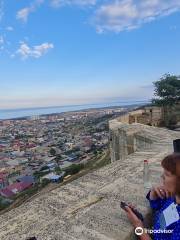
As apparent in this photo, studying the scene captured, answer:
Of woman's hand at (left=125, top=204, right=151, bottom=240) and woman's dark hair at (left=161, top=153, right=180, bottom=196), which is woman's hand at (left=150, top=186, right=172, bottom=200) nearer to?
woman's hand at (left=125, top=204, right=151, bottom=240)

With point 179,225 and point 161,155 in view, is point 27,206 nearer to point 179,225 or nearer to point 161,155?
point 179,225

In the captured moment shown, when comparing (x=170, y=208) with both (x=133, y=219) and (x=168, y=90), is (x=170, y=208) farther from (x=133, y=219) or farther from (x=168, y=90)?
(x=168, y=90)

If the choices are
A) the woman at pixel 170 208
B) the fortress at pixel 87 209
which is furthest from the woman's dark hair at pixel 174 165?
the fortress at pixel 87 209

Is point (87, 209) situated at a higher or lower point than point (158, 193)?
lower

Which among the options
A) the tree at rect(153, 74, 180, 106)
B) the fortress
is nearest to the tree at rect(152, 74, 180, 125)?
the tree at rect(153, 74, 180, 106)

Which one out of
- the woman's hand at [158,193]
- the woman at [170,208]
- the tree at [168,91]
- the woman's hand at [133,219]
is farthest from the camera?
the tree at [168,91]

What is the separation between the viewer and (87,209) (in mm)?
2650

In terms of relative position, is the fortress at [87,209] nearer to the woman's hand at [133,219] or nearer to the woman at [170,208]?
the woman's hand at [133,219]

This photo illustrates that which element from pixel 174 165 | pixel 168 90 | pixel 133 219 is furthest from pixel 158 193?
pixel 168 90

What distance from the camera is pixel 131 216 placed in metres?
2.28

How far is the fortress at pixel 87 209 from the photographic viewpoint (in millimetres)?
2264

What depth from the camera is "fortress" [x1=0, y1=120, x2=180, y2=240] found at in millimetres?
2264

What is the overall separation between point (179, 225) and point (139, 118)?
9388mm

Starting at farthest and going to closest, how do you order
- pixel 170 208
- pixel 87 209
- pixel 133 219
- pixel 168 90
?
pixel 168 90 → pixel 87 209 → pixel 133 219 → pixel 170 208
